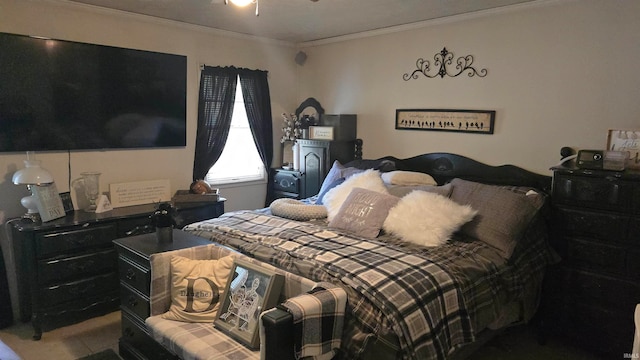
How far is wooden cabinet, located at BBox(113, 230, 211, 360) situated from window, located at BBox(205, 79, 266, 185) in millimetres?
1846

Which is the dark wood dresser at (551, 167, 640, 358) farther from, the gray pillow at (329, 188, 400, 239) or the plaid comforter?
the gray pillow at (329, 188, 400, 239)

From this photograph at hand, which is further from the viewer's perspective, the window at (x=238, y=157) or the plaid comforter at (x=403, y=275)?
the window at (x=238, y=157)

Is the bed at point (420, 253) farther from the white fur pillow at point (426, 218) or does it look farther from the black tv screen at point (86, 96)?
the black tv screen at point (86, 96)

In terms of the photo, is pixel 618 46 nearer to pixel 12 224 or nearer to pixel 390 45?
pixel 390 45

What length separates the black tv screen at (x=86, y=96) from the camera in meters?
3.03

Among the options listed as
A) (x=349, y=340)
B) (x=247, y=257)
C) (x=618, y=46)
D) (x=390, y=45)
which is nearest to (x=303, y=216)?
(x=247, y=257)

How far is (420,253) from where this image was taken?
2387 mm

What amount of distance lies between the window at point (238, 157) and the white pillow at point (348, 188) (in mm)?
1490

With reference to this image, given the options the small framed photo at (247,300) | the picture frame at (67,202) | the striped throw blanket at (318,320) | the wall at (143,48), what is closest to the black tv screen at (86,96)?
the wall at (143,48)

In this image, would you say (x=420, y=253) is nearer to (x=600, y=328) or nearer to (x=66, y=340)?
(x=600, y=328)

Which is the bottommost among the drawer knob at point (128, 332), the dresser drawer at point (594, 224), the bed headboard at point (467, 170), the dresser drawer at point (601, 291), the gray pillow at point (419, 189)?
the drawer knob at point (128, 332)

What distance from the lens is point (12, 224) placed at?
2.98m

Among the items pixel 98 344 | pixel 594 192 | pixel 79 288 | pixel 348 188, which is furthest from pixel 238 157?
pixel 594 192

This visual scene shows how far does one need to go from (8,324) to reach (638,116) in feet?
15.1
